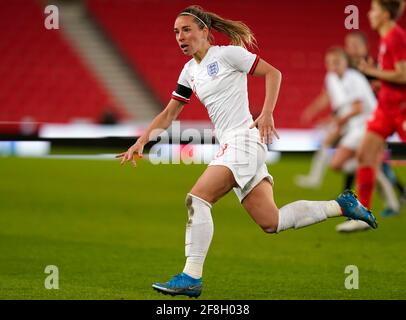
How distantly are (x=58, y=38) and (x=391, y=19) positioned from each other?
1859 cm

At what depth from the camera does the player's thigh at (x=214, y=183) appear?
19.4 ft

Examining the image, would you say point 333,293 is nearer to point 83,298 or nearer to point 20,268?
point 83,298

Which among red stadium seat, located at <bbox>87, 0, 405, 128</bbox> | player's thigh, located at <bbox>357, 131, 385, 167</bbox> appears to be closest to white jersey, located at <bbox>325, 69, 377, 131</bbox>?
player's thigh, located at <bbox>357, 131, 385, 167</bbox>

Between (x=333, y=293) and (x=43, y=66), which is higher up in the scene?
(x=43, y=66)

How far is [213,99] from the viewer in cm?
612

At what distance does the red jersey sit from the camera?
30.4 feet

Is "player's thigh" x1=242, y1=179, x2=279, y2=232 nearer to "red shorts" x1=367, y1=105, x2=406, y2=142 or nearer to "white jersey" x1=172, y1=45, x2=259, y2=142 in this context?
"white jersey" x1=172, y1=45, x2=259, y2=142

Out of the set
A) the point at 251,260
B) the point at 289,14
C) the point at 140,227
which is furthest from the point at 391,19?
the point at 289,14

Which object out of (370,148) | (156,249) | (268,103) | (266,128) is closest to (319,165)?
(370,148)

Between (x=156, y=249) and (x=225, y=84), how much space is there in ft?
10.00

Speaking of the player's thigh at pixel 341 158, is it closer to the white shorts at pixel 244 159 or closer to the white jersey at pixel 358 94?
the white jersey at pixel 358 94

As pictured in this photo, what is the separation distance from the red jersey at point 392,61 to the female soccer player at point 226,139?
342 cm

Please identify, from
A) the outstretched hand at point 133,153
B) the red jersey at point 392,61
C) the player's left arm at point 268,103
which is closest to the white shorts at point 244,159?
the player's left arm at point 268,103

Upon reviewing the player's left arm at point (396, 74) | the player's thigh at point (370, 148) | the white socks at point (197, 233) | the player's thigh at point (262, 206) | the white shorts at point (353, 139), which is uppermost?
the white shorts at point (353, 139)
